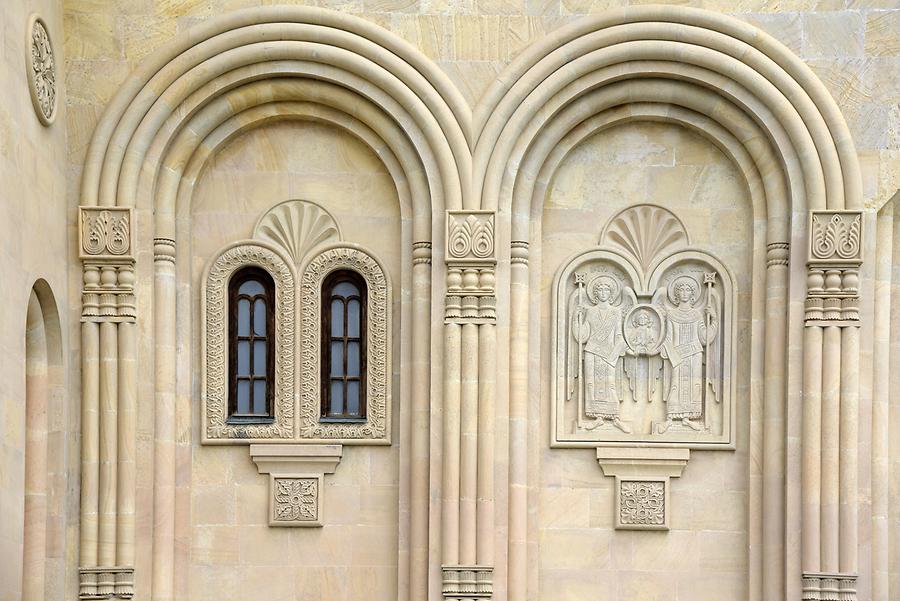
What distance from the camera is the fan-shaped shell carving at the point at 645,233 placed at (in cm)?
1653

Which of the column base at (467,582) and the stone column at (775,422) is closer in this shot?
the column base at (467,582)

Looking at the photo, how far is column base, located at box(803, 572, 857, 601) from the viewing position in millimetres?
15688

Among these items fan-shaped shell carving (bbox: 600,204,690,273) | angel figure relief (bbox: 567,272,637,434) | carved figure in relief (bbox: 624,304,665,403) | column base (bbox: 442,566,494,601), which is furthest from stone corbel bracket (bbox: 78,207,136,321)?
carved figure in relief (bbox: 624,304,665,403)

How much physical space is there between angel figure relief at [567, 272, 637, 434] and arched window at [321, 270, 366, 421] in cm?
214

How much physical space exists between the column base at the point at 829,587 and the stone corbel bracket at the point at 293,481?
4.81 metres

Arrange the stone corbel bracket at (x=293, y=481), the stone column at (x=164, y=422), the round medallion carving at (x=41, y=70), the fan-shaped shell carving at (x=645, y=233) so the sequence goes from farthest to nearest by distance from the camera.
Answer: the fan-shaped shell carving at (x=645, y=233), the stone corbel bracket at (x=293, y=481), the stone column at (x=164, y=422), the round medallion carving at (x=41, y=70)

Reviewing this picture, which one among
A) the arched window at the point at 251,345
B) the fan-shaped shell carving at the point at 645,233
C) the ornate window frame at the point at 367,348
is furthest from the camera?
the fan-shaped shell carving at the point at 645,233

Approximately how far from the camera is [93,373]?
1594cm

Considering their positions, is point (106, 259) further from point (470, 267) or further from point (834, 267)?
point (834, 267)

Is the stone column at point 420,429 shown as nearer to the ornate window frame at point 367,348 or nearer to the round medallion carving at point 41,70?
the ornate window frame at point 367,348

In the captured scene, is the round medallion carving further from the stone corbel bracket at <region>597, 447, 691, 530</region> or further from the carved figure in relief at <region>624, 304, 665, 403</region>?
the stone corbel bracket at <region>597, 447, 691, 530</region>

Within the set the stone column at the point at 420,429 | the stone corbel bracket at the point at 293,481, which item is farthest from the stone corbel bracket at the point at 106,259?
the stone column at the point at 420,429

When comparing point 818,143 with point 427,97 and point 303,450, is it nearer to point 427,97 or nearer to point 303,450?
point 427,97

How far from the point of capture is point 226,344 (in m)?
16.4
